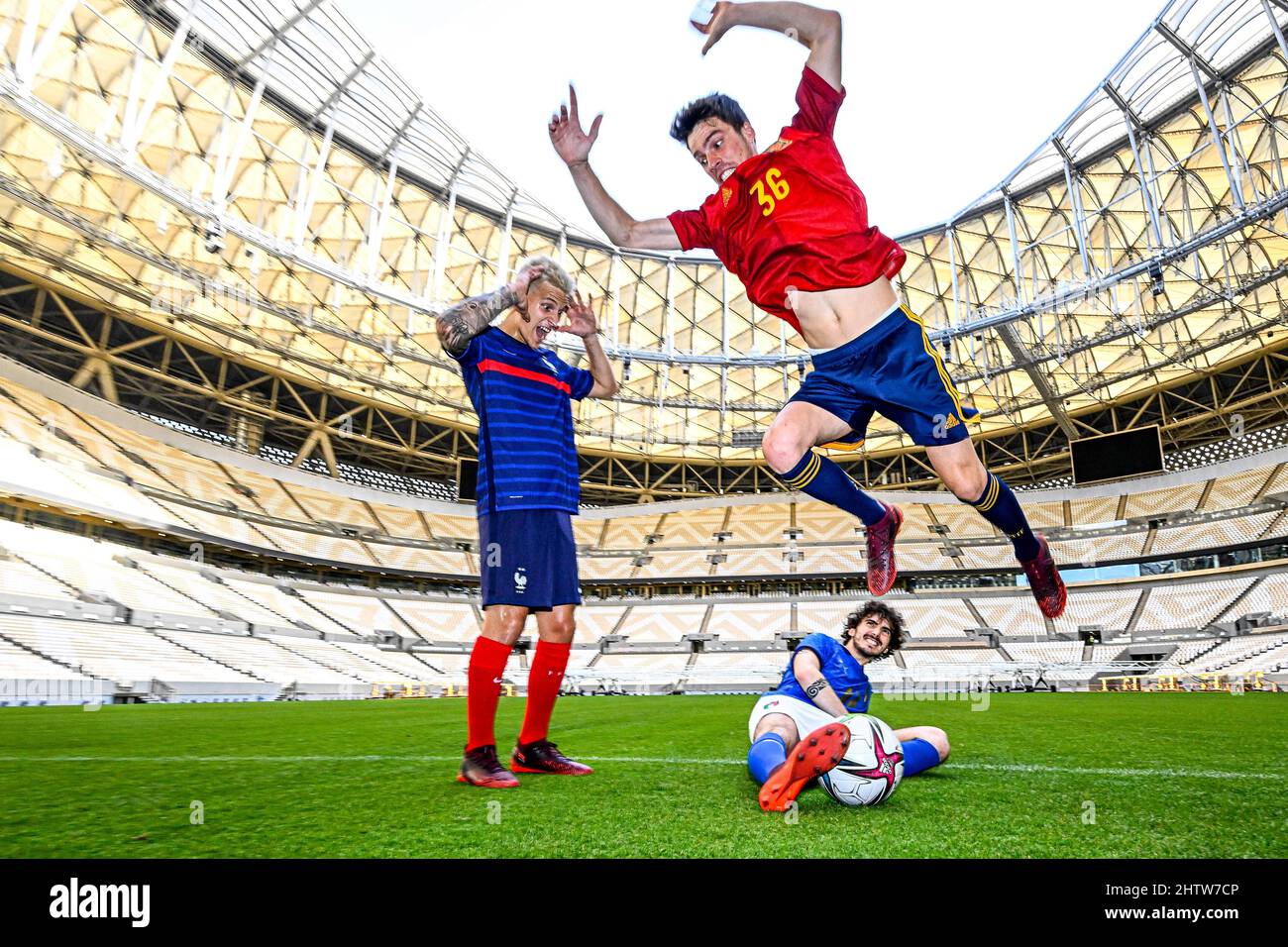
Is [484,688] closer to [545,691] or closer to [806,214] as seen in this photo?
[545,691]

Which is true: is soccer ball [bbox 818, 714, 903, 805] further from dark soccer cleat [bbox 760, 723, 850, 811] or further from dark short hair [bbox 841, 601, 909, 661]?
dark short hair [bbox 841, 601, 909, 661]

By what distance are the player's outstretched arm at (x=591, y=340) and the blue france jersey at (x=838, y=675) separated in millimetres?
1712

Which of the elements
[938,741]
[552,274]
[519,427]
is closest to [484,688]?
[519,427]

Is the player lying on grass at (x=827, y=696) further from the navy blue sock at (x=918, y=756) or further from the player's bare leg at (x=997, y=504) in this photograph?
the player's bare leg at (x=997, y=504)

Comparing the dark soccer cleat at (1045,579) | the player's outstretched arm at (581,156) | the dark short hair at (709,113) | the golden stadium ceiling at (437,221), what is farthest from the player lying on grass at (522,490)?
the golden stadium ceiling at (437,221)

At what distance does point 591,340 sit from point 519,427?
0.66m

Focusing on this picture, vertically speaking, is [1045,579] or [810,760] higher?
[1045,579]

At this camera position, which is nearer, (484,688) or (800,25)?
(800,25)

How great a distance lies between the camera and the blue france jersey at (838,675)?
354 centimetres

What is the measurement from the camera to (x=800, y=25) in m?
3.04

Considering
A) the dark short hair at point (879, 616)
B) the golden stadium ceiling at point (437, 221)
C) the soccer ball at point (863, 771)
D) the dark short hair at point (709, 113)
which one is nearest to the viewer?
the soccer ball at point (863, 771)
